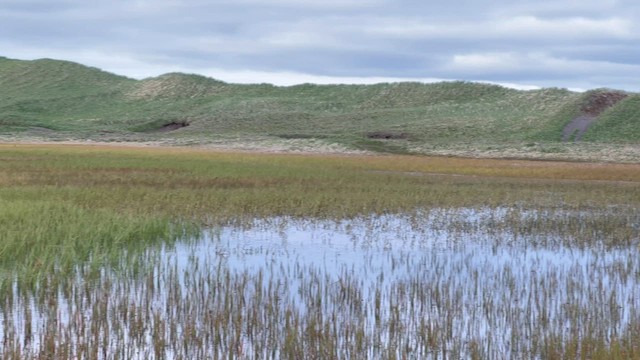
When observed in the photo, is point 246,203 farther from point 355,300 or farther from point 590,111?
point 590,111

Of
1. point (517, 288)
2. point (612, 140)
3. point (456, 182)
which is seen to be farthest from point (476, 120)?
point (517, 288)

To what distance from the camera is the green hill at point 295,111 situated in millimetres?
74250

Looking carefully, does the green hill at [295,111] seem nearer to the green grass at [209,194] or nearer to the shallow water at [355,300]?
the green grass at [209,194]

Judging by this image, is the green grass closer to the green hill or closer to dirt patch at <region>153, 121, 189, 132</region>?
the green hill

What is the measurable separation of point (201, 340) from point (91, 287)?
3.08 metres

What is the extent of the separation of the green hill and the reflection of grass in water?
25.8 meters

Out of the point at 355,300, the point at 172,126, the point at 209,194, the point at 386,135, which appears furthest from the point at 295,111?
the point at 355,300

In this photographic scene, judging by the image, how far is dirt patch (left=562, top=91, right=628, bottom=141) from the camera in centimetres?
7331

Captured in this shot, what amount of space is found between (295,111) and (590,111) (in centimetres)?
3880

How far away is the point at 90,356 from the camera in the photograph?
7.79 meters

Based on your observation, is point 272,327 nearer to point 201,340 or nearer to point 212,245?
point 201,340

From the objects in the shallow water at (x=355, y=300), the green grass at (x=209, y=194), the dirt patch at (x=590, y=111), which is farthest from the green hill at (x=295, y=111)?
the shallow water at (x=355, y=300)

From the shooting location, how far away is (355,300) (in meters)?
10.5

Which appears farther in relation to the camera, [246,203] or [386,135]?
[386,135]
